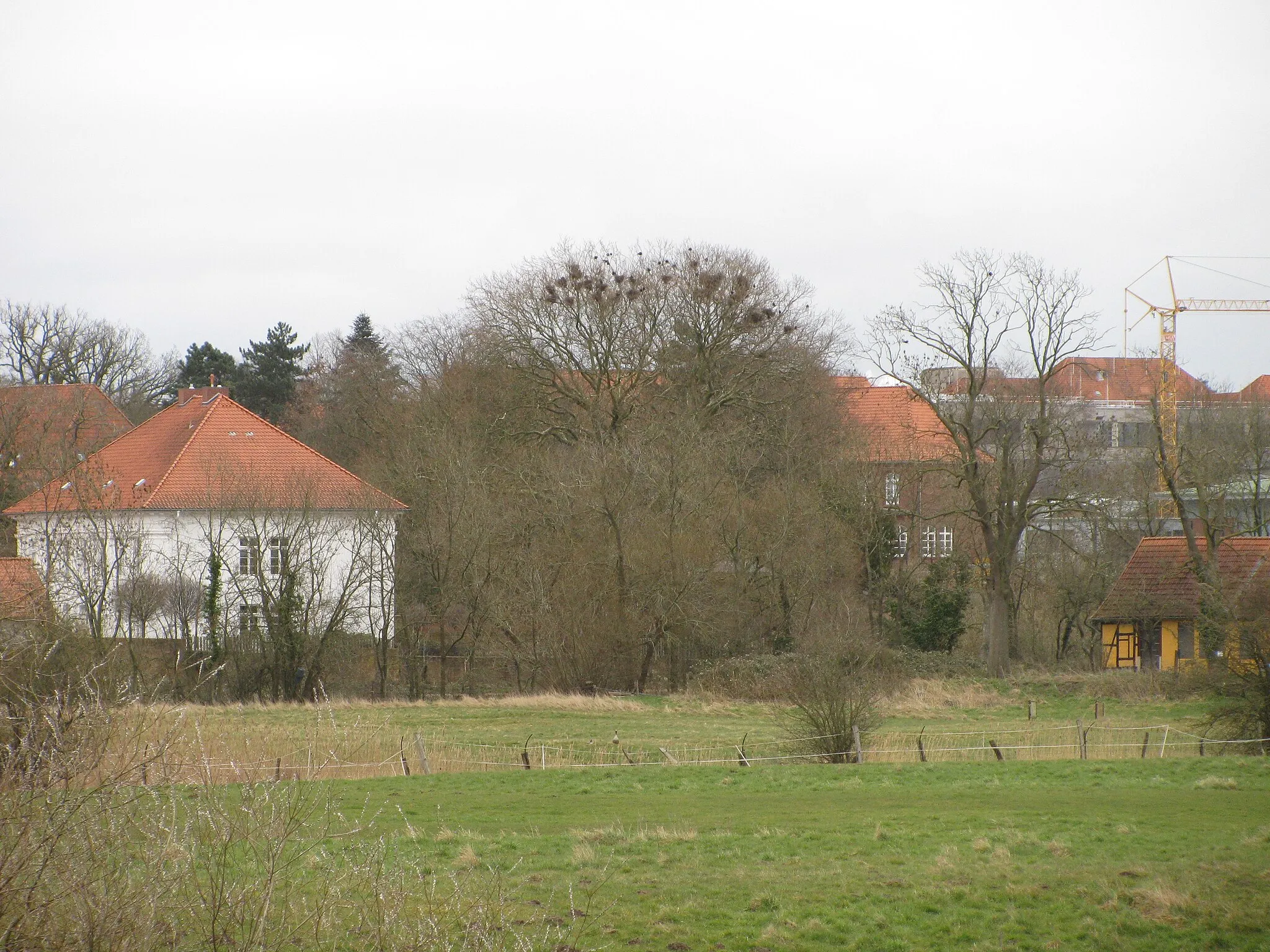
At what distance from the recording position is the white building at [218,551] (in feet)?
106

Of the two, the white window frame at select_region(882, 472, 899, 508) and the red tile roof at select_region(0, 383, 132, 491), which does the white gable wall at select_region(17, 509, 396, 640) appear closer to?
the red tile roof at select_region(0, 383, 132, 491)

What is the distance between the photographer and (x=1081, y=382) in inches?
3295

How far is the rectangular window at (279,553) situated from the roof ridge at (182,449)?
597 cm

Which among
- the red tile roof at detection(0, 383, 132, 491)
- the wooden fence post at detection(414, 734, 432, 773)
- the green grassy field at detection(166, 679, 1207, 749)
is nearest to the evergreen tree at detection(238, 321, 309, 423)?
the red tile roof at detection(0, 383, 132, 491)

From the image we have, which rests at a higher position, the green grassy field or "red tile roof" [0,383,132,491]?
"red tile roof" [0,383,132,491]

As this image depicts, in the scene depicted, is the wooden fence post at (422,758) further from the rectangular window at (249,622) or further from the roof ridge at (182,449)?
the roof ridge at (182,449)

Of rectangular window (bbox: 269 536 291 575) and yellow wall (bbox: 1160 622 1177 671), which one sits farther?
yellow wall (bbox: 1160 622 1177 671)

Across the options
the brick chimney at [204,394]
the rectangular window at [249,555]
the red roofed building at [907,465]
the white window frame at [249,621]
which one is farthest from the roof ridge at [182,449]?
the red roofed building at [907,465]

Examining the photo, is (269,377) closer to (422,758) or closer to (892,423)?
(892,423)

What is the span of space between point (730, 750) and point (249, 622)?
57.2 feet

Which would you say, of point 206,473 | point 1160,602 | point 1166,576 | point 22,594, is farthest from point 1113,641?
point 22,594

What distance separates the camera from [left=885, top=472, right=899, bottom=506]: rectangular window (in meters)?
40.9

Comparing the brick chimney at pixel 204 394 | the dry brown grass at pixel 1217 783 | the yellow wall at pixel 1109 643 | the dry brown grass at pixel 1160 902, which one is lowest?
the dry brown grass at pixel 1217 783

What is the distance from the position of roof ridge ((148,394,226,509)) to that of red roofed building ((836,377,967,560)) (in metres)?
22.5
